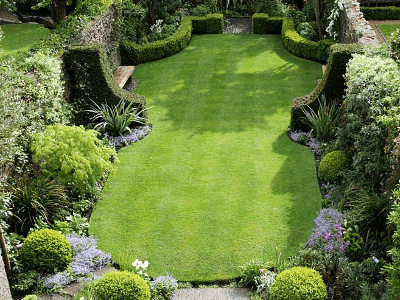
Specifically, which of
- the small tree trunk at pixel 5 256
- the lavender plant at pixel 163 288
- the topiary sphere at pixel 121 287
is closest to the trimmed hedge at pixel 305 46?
the lavender plant at pixel 163 288

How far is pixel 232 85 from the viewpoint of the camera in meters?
15.5

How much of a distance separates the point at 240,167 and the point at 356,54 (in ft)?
11.0

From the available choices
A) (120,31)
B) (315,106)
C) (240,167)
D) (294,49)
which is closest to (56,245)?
(240,167)

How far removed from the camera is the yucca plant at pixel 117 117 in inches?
496

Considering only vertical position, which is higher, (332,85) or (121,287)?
(332,85)

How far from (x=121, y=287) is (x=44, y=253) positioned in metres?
1.63

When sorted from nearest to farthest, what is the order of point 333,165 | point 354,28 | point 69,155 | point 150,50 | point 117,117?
point 69,155 → point 333,165 → point 117,117 → point 354,28 → point 150,50

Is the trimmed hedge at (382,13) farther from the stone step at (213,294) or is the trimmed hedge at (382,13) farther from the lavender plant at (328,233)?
the stone step at (213,294)

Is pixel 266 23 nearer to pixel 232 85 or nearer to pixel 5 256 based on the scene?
pixel 232 85

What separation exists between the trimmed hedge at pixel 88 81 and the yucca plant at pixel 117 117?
151 millimetres

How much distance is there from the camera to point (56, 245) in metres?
8.56

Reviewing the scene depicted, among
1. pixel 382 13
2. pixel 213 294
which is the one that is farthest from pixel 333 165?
pixel 382 13

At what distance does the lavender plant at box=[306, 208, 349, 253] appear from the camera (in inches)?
334

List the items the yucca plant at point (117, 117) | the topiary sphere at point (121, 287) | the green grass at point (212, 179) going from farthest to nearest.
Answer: the yucca plant at point (117, 117)
the green grass at point (212, 179)
the topiary sphere at point (121, 287)
